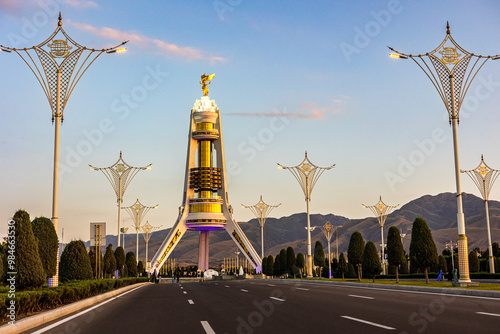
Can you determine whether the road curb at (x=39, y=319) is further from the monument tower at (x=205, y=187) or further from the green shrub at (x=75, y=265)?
the monument tower at (x=205, y=187)

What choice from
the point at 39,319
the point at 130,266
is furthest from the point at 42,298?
the point at 130,266

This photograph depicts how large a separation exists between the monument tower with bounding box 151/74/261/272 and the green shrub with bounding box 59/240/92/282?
101 m

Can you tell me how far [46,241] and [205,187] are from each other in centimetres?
11030

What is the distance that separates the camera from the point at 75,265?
2942 centimetres

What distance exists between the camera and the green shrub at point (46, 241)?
23453 millimetres

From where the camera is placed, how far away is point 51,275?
23.2m

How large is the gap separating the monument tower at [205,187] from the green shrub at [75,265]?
3994 inches

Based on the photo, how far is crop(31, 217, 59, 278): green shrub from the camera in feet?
76.9

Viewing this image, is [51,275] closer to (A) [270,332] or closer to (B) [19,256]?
(B) [19,256]

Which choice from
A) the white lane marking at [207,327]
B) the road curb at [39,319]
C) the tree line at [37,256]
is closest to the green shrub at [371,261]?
the tree line at [37,256]

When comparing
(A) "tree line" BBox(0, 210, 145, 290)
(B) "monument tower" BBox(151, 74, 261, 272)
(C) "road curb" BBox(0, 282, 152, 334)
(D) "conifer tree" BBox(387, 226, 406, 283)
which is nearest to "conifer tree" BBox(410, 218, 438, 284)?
Answer: (D) "conifer tree" BBox(387, 226, 406, 283)

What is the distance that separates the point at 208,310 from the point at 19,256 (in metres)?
6.78

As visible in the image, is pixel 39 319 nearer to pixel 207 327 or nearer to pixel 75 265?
pixel 207 327

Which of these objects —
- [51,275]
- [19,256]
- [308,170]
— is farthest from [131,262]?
[19,256]
